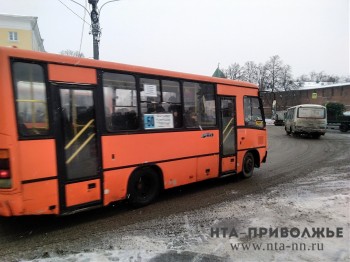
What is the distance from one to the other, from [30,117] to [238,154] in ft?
19.4

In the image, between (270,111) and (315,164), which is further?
(270,111)

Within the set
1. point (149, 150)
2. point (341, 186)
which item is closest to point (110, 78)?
point (149, 150)

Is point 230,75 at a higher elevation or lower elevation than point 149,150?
higher

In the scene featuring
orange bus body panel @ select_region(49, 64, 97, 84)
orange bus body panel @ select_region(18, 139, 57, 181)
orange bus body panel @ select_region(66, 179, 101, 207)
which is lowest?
orange bus body panel @ select_region(66, 179, 101, 207)

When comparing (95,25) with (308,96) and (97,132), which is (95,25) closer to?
(97,132)

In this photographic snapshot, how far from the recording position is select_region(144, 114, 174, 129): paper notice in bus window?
6.94m

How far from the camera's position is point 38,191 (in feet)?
17.0

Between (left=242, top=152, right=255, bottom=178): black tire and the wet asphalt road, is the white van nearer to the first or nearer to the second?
the wet asphalt road

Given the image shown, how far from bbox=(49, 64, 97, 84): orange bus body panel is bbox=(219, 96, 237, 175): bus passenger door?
397cm

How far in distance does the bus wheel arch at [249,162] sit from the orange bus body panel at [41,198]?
5.81m

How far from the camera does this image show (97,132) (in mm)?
6008

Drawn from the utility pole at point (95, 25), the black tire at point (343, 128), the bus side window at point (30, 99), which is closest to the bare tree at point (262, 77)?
the black tire at point (343, 128)

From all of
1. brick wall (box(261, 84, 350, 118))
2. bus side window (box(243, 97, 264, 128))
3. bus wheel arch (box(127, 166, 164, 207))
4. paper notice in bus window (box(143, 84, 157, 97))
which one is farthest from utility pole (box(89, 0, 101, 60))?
brick wall (box(261, 84, 350, 118))

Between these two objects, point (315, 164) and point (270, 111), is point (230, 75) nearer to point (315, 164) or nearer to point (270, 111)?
point (270, 111)
